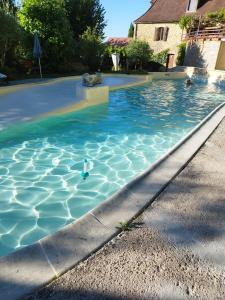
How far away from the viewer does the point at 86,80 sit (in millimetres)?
12750

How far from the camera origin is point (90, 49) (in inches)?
900

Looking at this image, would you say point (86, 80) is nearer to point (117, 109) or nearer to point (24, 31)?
point (117, 109)

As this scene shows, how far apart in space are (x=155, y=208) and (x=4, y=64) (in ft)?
58.5

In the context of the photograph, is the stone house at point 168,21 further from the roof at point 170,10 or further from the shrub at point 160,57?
the shrub at point 160,57

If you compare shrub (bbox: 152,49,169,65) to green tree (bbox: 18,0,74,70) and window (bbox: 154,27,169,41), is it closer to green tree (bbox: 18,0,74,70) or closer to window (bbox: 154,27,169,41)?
window (bbox: 154,27,169,41)

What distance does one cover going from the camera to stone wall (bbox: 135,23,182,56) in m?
32.3

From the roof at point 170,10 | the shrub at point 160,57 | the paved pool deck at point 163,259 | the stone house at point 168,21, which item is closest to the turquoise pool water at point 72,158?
the paved pool deck at point 163,259

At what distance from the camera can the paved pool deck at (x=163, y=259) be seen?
93.0 inches

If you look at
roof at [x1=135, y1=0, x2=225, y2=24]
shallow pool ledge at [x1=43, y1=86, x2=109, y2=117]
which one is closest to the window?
roof at [x1=135, y1=0, x2=225, y2=24]

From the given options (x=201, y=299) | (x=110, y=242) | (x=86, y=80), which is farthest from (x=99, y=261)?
(x=86, y=80)

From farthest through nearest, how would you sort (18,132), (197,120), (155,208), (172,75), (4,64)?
1. (172,75)
2. (4,64)
3. (197,120)
4. (18,132)
5. (155,208)

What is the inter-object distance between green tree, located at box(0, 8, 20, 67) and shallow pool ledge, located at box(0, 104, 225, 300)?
14.7m

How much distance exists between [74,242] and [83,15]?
3212 cm

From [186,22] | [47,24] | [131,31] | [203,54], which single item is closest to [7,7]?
[47,24]
